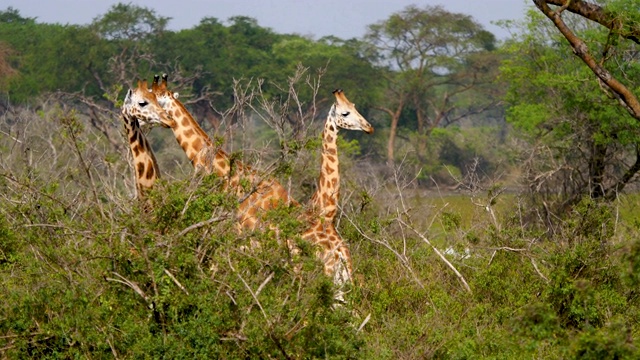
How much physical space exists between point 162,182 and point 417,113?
32310 millimetres

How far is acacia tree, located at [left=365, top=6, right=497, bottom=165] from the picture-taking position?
129 feet

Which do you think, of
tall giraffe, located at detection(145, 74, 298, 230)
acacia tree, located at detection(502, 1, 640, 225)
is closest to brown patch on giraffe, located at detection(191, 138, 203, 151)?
tall giraffe, located at detection(145, 74, 298, 230)

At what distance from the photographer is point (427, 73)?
131 feet

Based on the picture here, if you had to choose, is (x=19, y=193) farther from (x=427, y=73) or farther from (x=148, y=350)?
(x=427, y=73)

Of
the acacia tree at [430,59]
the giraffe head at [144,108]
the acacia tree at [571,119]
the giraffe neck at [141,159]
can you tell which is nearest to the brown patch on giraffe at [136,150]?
the giraffe neck at [141,159]

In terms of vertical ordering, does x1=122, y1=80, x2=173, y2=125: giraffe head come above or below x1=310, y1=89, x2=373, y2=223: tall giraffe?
above

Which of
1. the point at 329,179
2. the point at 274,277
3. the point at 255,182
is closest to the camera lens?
the point at 274,277

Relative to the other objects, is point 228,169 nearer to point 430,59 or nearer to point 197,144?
point 197,144

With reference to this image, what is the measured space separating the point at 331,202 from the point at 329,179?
0.28 metres

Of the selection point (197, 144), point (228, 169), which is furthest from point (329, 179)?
point (197, 144)

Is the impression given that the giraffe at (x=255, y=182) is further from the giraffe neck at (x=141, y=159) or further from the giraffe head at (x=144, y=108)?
the giraffe neck at (x=141, y=159)

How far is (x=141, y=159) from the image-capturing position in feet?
28.9

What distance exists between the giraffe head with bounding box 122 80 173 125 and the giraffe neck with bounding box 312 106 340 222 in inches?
43.7

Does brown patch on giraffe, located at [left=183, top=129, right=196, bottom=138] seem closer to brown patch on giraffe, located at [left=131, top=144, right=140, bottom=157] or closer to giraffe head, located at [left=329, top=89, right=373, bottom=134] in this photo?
brown patch on giraffe, located at [left=131, top=144, right=140, bottom=157]
